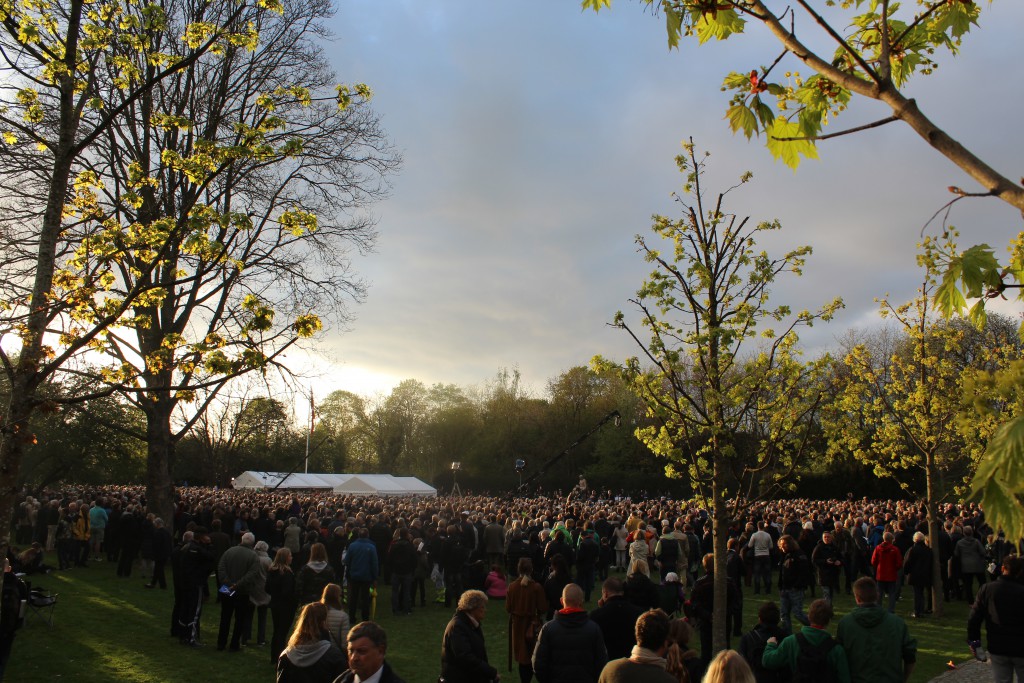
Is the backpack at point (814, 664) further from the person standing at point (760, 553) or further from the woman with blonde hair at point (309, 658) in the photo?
the person standing at point (760, 553)

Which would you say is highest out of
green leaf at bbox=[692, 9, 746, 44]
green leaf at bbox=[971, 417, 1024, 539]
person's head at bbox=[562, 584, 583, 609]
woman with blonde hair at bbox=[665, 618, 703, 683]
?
green leaf at bbox=[692, 9, 746, 44]

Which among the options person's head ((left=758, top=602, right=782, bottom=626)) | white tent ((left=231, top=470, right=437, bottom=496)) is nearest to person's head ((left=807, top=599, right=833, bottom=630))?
person's head ((left=758, top=602, right=782, bottom=626))

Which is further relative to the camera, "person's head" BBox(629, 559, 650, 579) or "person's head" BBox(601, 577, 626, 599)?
"person's head" BBox(629, 559, 650, 579)

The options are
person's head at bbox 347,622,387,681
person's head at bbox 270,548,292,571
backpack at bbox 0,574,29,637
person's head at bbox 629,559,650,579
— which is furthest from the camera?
person's head at bbox 270,548,292,571

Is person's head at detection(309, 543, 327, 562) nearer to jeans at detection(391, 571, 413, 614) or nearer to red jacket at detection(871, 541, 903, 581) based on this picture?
jeans at detection(391, 571, 413, 614)

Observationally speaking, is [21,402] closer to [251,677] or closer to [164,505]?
[251,677]

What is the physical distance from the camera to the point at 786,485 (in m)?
8.33

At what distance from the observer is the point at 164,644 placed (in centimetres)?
A: 1162

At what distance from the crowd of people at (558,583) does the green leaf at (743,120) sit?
158 cm

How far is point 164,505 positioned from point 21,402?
13818 millimetres

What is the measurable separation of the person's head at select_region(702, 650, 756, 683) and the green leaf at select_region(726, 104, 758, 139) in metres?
2.69

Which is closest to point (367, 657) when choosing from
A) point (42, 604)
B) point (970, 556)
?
point (42, 604)

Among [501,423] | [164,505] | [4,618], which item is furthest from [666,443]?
[501,423]

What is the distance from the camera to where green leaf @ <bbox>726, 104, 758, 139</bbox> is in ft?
9.41
